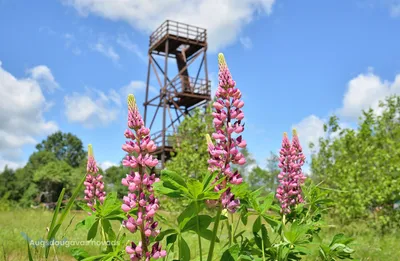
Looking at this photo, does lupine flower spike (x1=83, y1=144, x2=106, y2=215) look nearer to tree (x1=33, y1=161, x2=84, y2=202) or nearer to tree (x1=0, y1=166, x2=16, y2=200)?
tree (x1=33, y1=161, x2=84, y2=202)

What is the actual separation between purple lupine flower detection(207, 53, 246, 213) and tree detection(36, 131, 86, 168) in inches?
2722

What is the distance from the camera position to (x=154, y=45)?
26.2 meters

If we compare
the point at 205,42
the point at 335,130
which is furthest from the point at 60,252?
the point at 205,42

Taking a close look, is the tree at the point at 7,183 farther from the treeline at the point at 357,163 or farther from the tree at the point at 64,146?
the treeline at the point at 357,163

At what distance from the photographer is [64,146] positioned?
68.9 m

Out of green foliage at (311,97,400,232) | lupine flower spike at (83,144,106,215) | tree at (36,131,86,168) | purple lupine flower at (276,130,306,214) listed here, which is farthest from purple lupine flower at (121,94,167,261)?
tree at (36,131,86,168)

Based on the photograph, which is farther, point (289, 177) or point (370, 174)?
point (370, 174)

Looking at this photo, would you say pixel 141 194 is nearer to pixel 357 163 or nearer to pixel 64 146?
pixel 357 163

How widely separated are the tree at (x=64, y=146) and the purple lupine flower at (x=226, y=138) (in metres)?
69.1

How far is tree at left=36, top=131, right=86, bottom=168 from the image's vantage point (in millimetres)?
68125

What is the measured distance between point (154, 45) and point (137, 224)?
25200 millimetres

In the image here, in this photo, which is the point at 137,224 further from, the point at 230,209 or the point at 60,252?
the point at 60,252

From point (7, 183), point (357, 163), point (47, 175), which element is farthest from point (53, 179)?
point (357, 163)

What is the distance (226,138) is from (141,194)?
0.61 m
